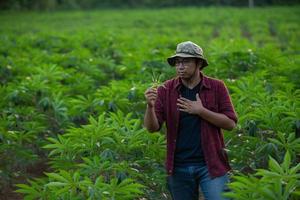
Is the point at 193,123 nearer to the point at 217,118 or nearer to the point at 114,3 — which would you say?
the point at 217,118

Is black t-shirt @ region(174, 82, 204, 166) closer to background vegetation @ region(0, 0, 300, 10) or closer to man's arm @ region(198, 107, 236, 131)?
man's arm @ region(198, 107, 236, 131)

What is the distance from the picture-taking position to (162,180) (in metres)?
3.93

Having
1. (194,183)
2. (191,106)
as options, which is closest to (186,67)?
(191,106)

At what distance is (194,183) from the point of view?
348cm

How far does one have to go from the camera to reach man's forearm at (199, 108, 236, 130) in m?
3.26

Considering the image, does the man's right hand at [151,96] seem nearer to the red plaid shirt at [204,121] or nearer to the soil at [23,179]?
the red plaid shirt at [204,121]

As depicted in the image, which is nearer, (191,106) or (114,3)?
(191,106)

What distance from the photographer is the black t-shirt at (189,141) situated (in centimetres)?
339

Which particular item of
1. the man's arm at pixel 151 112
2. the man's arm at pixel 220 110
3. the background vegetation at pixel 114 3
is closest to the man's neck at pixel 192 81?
the man's arm at pixel 220 110

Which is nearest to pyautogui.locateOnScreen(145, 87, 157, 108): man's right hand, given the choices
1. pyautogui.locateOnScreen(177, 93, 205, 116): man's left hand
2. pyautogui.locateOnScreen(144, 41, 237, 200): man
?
pyautogui.locateOnScreen(144, 41, 237, 200): man

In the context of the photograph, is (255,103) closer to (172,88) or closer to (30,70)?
(172,88)

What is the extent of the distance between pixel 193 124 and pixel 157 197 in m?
0.82

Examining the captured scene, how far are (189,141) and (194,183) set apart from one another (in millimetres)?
295

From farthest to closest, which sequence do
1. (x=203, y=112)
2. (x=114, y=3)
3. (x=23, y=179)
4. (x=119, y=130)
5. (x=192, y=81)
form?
(x=114, y=3), (x=23, y=179), (x=119, y=130), (x=192, y=81), (x=203, y=112)
